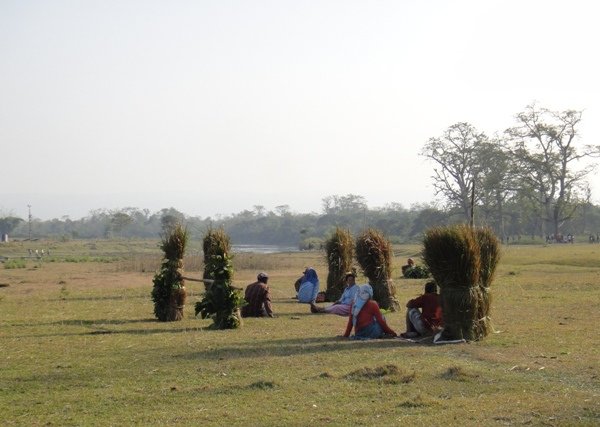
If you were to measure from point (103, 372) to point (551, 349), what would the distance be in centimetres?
747

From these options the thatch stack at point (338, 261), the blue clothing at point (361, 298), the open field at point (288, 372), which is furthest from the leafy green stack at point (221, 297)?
the thatch stack at point (338, 261)

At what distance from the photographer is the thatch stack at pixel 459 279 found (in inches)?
586

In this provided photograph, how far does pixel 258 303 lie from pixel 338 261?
594 centimetres

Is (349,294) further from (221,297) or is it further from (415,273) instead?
(415,273)

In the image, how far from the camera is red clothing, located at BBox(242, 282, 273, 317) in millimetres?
20328

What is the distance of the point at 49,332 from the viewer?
1738 centimetres

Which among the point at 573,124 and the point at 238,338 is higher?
the point at 573,124

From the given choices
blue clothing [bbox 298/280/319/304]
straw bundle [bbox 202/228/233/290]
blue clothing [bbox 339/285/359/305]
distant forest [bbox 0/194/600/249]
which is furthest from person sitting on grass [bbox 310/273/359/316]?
distant forest [bbox 0/194/600/249]

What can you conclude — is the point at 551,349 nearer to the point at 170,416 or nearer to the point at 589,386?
the point at 589,386

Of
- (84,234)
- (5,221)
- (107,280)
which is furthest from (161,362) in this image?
(84,234)

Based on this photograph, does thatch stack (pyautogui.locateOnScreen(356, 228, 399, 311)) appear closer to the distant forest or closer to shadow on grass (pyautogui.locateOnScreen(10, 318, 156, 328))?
shadow on grass (pyautogui.locateOnScreen(10, 318, 156, 328))

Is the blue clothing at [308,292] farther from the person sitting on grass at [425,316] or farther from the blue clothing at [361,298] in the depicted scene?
the person sitting on grass at [425,316]

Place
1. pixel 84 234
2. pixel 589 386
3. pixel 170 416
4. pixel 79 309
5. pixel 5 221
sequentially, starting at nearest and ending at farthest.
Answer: pixel 170 416, pixel 589 386, pixel 79 309, pixel 5 221, pixel 84 234

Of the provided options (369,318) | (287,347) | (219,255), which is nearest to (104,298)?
Answer: (219,255)
